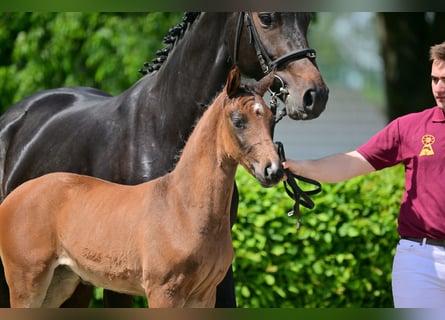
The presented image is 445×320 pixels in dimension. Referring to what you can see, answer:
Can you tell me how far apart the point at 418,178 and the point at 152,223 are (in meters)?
1.06

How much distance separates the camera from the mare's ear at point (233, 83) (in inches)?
116

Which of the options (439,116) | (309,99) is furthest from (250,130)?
(439,116)

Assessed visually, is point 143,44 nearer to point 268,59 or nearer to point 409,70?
point 409,70

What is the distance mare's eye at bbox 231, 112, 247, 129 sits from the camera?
9.61 feet

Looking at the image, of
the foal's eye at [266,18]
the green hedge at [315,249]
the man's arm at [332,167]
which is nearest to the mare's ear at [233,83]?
the man's arm at [332,167]

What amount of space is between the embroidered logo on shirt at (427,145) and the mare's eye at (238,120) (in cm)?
80

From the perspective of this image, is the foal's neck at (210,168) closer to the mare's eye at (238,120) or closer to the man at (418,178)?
the mare's eye at (238,120)

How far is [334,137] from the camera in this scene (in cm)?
1648

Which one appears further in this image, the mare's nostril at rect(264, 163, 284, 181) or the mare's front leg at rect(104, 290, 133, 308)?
the mare's front leg at rect(104, 290, 133, 308)

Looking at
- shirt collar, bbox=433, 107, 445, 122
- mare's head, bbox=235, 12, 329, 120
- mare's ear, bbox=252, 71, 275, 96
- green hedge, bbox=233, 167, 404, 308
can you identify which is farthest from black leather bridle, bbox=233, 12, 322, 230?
green hedge, bbox=233, 167, 404, 308

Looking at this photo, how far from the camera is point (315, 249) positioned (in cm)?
552

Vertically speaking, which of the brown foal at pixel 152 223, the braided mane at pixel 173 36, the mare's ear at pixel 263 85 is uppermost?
the braided mane at pixel 173 36

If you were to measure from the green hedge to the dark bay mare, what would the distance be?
4.65 feet

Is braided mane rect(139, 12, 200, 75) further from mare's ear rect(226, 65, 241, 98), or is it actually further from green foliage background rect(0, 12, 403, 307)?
green foliage background rect(0, 12, 403, 307)
